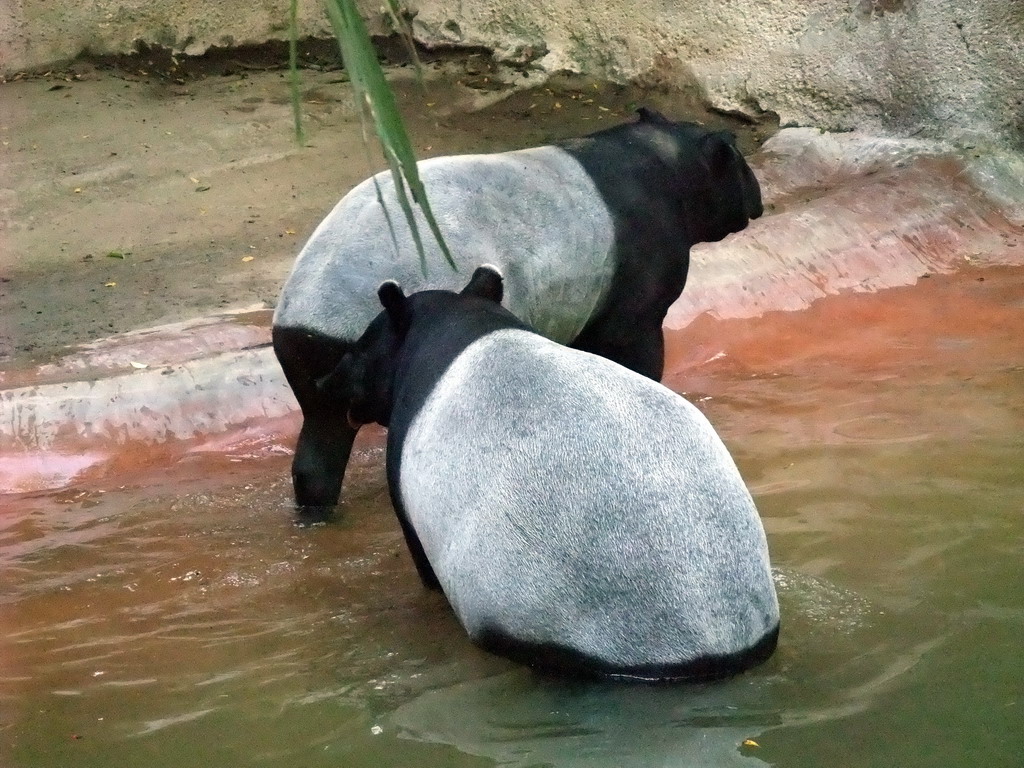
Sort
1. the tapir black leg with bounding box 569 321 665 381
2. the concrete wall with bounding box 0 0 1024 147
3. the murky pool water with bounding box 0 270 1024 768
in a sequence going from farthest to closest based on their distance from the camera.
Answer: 1. the concrete wall with bounding box 0 0 1024 147
2. the tapir black leg with bounding box 569 321 665 381
3. the murky pool water with bounding box 0 270 1024 768

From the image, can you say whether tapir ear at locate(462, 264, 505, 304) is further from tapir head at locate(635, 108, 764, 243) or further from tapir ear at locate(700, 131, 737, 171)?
tapir ear at locate(700, 131, 737, 171)

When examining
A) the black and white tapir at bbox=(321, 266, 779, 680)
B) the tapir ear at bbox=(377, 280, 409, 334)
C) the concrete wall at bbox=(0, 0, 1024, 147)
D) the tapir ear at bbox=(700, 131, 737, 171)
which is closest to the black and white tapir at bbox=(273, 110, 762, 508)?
the tapir ear at bbox=(700, 131, 737, 171)

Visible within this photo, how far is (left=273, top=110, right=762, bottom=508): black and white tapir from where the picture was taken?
479cm

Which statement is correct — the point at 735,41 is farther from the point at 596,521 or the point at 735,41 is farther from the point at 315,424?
the point at 596,521

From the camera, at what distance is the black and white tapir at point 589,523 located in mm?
3303

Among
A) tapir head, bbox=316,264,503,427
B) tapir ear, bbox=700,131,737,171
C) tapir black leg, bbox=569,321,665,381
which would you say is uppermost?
tapir ear, bbox=700,131,737,171

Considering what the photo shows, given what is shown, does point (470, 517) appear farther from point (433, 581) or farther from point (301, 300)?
point (301, 300)

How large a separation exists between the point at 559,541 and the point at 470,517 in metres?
0.32

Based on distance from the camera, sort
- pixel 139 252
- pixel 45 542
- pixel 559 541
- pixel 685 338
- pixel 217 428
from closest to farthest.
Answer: pixel 559 541
pixel 45 542
pixel 217 428
pixel 685 338
pixel 139 252

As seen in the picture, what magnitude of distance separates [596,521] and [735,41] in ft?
26.1

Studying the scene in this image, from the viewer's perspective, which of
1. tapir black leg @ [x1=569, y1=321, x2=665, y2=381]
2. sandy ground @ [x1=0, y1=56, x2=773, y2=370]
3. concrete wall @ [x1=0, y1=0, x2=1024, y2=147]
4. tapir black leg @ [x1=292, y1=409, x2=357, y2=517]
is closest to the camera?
tapir black leg @ [x1=292, y1=409, x2=357, y2=517]

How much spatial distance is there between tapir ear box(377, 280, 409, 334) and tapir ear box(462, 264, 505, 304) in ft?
0.72

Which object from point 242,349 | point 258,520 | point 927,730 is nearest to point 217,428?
point 242,349

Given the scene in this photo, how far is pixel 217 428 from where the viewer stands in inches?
241
